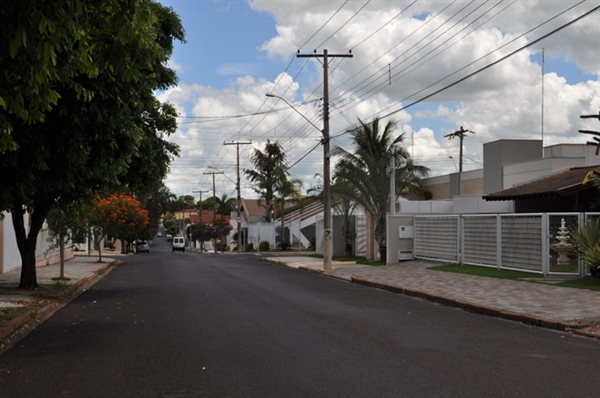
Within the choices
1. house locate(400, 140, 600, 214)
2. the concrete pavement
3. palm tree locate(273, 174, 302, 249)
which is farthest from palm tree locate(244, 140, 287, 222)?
the concrete pavement

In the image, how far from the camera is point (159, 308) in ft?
48.0

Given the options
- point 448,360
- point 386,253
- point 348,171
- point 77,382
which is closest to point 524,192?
point 386,253

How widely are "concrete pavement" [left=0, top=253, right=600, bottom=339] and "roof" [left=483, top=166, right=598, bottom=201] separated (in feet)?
14.2

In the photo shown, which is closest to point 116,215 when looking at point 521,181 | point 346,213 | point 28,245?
point 346,213

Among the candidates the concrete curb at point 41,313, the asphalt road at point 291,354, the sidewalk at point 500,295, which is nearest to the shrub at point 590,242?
the sidewalk at point 500,295

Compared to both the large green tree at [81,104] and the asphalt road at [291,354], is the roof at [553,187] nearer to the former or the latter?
the asphalt road at [291,354]

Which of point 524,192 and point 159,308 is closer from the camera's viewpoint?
point 159,308

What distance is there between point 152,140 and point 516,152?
902 inches

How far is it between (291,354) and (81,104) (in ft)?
21.5

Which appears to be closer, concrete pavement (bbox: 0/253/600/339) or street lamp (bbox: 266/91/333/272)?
concrete pavement (bbox: 0/253/600/339)

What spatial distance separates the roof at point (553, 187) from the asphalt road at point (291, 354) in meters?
9.39

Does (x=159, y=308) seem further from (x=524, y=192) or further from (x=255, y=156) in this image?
(x=255, y=156)

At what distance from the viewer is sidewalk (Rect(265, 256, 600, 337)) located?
1262 centimetres

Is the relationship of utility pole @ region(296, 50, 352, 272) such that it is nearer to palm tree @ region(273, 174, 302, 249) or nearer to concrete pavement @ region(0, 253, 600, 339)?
concrete pavement @ region(0, 253, 600, 339)
